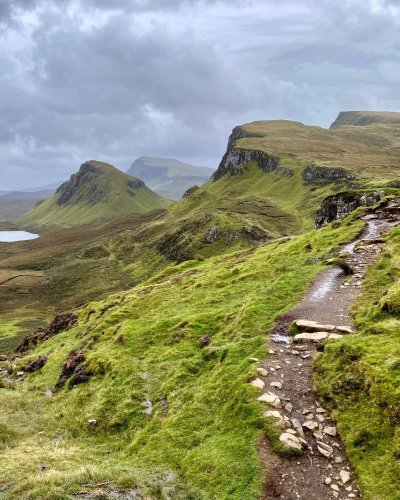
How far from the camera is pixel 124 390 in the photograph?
2578 cm

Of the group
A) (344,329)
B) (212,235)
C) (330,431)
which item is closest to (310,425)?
(330,431)

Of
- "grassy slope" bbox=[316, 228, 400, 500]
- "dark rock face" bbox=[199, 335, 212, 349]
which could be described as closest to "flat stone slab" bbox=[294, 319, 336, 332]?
"grassy slope" bbox=[316, 228, 400, 500]

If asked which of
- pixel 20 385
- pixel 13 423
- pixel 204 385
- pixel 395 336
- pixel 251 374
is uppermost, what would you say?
pixel 395 336

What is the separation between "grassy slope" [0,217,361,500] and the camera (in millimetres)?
16016

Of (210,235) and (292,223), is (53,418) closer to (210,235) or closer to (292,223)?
(210,235)

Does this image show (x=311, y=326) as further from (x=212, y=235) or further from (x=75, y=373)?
(x=212, y=235)

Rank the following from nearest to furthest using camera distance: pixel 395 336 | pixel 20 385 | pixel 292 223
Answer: pixel 395 336
pixel 20 385
pixel 292 223

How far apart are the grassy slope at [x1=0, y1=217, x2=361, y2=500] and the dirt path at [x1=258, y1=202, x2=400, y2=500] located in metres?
0.94

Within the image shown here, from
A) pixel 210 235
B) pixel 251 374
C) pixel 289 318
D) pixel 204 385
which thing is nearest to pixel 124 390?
pixel 204 385

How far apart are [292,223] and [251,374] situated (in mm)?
166013

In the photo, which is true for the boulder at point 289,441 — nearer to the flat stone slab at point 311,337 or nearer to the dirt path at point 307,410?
the dirt path at point 307,410

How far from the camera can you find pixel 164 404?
74.7ft

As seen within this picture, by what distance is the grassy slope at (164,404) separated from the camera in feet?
52.5

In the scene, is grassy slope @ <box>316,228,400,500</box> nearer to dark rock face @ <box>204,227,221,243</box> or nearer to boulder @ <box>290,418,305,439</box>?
boulder @ <box>290,418,305,439</box>
